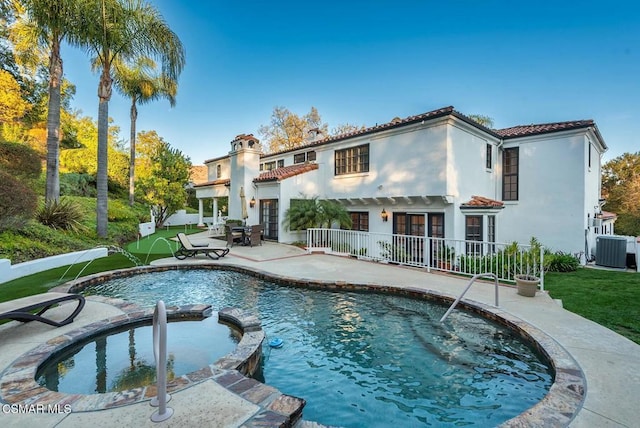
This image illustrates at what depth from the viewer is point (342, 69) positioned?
780 inches

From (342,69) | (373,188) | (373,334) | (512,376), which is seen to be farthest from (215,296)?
(342,69)

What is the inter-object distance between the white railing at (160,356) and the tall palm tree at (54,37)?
44.4 ft

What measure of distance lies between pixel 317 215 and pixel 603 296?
10.3 meters

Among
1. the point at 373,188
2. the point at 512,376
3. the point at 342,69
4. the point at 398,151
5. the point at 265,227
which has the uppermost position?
the point at 342,69

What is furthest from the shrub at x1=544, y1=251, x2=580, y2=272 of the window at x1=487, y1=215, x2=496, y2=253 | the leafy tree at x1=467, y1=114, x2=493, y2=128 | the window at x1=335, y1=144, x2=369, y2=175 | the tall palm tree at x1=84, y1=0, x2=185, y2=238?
the leafy tree at x1=467, y1=114, x2=493, y2=128

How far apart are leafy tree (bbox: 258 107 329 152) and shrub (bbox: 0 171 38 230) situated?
25.3 metres

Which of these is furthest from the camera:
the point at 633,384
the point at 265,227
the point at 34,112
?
the point at 34,112

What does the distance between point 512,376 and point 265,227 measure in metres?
14.7

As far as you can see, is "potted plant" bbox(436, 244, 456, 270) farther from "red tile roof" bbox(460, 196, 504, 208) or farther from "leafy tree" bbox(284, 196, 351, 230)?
"leafy tree" bbox(284, 196, 351, 230)

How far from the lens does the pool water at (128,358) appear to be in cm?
377

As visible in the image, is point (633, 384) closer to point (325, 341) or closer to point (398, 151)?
point (325, 341)

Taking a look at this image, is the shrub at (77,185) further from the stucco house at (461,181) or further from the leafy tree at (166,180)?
the stucco house at (461,181)

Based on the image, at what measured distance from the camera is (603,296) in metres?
7.33

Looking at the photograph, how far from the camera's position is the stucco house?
12273 millimetres
